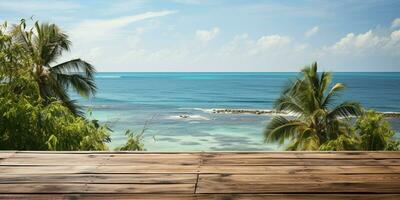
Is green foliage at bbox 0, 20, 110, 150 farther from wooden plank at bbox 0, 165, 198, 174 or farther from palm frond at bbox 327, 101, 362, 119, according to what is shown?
palm frond at bbox 327, 101, 362, 119

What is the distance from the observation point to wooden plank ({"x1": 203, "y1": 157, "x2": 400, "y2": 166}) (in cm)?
254

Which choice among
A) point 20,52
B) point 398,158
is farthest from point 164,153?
point 20,52

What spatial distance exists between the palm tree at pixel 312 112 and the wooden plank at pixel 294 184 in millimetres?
9526

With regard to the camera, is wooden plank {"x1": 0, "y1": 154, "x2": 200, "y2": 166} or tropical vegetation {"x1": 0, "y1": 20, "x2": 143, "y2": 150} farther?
tropical vegetation {"x1": 0, "y1": 20, "x2": 143, "y2": 150}

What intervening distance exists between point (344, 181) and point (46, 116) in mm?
4865

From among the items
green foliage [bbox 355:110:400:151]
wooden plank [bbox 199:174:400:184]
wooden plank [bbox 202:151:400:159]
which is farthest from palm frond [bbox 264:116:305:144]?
wooden plank [bbox 199:174:400:184]

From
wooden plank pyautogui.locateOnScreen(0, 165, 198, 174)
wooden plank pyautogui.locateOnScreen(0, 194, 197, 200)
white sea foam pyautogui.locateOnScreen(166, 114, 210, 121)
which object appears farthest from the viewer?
white sea foam pyautogui.locateOnScreen(166, 114, 210, 121)

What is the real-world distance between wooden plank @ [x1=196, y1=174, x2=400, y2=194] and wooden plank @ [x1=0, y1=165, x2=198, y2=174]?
20 centimetres

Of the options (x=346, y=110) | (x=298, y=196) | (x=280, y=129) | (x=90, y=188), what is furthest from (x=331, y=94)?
(x=90, y=188)

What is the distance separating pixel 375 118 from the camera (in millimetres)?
9508

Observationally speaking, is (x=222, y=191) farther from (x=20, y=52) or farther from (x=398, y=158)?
(x=20, y=52)

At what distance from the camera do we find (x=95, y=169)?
94.7 inches

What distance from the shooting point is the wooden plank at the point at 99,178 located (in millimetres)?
2192

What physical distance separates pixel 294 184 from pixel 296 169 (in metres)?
0.27
